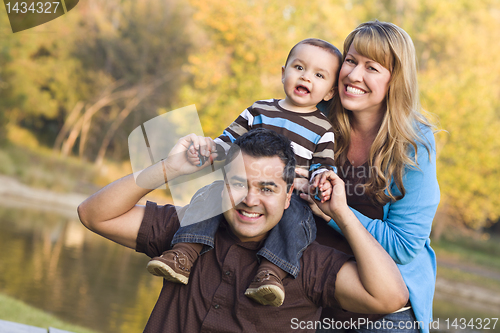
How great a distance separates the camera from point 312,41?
276cm

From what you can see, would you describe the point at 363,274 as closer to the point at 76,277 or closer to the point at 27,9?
the point at 76,277

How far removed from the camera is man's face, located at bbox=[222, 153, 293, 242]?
2102 millimetres

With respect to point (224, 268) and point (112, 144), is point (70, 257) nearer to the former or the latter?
point (224, 268)

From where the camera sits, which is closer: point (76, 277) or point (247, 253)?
point (247, 253)

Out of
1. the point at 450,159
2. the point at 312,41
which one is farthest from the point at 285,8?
the point at 312,41

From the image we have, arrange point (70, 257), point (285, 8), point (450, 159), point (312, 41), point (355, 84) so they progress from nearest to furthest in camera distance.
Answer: point (355, 84) < point (312, 41) < point (70, 257) < point (285, 8) < point (450, 159)

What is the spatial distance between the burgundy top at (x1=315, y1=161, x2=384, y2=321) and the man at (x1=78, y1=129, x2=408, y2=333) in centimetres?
27

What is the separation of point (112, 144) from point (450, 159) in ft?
53.6

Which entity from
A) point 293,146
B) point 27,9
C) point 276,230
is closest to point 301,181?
point 293,146

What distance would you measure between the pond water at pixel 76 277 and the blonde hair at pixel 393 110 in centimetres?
571

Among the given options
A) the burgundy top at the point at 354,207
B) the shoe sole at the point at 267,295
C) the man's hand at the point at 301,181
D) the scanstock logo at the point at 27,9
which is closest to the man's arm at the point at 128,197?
the man's hand at the point at 301,181

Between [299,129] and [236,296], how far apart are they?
95 cm

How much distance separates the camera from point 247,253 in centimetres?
219

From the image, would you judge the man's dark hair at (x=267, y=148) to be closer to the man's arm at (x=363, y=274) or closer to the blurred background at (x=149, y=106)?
the man's arm at (x=363, y=274)
